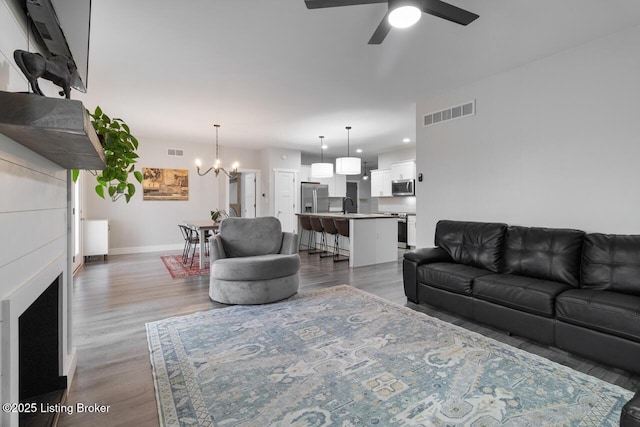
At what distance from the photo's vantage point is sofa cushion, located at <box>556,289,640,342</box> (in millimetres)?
2033

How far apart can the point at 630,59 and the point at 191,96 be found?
4.93 m

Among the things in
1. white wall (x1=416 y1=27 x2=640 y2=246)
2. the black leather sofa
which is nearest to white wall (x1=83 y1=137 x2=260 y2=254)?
white wall (x1=416 y1=27 x2=640 y2=246)

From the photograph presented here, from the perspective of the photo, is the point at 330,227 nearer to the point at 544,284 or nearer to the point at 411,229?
the point at 411,229

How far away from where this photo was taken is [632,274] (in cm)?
239

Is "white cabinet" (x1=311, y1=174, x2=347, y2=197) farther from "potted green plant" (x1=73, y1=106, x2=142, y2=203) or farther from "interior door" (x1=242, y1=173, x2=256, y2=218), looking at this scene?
"potted green plant" (x1=73, y1=106, x2=142, y2=203)

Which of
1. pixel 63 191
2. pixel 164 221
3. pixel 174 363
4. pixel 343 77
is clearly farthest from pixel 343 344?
pixel 164 221

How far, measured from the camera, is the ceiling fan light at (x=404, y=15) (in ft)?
6.43

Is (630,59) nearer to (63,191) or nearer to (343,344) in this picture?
(343,344)

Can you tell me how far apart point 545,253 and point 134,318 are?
402 centimetres

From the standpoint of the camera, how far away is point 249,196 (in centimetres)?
955

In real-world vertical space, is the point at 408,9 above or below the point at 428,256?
above

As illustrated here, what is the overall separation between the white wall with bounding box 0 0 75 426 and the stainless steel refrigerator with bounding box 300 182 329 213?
24.7 ft

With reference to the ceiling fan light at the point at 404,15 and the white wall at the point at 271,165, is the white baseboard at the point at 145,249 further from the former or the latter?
the ceiling fan light at the point at 404,15

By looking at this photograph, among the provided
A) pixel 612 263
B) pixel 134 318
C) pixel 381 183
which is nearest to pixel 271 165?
pixel 381 183
